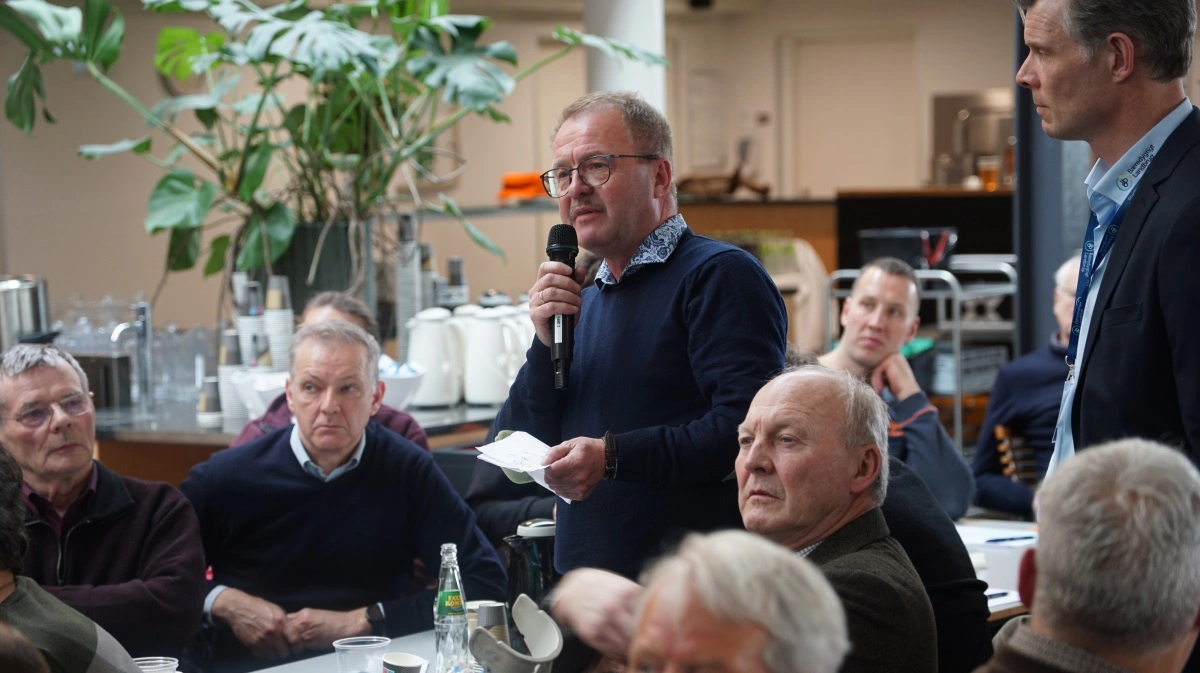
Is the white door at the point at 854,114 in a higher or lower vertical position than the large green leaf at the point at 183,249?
higher

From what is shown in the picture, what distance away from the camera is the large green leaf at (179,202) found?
195 inches

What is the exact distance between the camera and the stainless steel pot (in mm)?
4691

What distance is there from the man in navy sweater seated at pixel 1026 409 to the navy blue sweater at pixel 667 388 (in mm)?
2543

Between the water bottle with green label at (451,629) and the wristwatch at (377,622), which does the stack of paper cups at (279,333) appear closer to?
the wristwatch at (377,622)

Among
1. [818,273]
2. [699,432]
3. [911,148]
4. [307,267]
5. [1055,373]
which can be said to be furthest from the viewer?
[911,148]

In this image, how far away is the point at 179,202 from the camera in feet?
16.5

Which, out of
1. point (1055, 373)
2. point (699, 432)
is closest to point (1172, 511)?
point (699, 432)

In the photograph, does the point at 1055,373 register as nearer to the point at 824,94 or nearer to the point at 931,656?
the point at 931,656

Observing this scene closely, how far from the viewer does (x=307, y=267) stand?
5.04m

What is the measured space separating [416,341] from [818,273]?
6107mm

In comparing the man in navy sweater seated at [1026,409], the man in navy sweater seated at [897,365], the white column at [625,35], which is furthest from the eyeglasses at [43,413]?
the white column at [625,35]

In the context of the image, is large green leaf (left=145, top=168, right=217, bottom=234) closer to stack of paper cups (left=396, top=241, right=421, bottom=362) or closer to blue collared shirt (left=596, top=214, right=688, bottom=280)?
stack of paper cups (left=396, top=241, right=421, bottom=362)

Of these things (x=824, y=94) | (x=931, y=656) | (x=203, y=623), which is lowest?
(x=203, y=623)

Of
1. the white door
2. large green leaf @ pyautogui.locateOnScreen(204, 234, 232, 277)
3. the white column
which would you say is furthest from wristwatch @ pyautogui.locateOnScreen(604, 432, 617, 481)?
the white door
